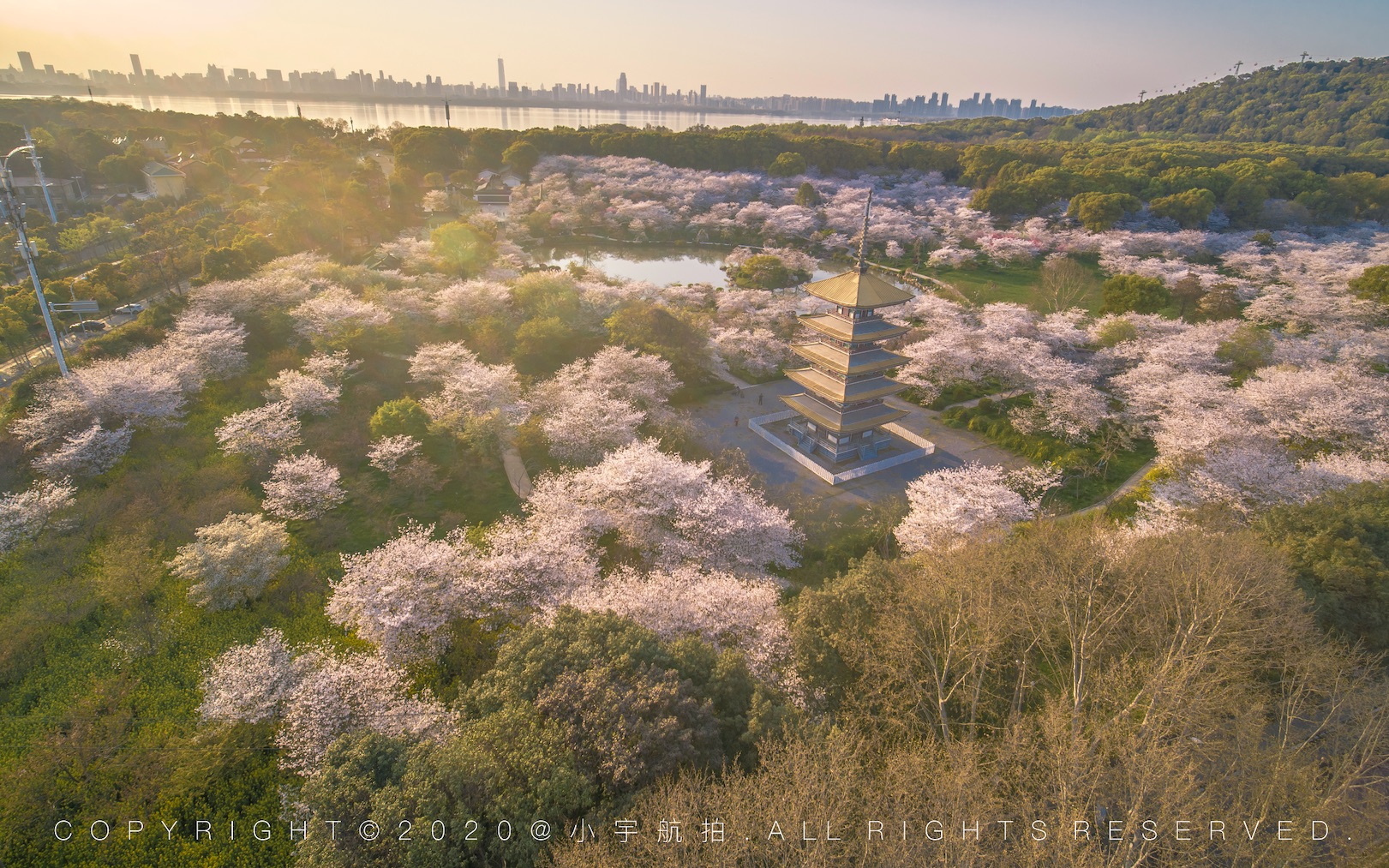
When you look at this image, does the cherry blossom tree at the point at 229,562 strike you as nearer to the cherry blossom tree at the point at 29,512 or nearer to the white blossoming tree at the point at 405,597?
the white blossoming tree at the point at 405,597

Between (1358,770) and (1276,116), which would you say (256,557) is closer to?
(1358,770)

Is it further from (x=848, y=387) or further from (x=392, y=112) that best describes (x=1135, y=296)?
(x=392, y=112)

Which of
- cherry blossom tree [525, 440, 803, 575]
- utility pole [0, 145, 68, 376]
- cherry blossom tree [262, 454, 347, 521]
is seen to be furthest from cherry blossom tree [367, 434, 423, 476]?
utility pole [0, 145, 68, 376]

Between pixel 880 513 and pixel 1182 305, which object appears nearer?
pixel 880 513

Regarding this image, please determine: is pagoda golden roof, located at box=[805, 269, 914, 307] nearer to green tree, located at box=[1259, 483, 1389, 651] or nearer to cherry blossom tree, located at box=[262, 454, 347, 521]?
green tree, located at box=[1259, 483, 1389, 651]

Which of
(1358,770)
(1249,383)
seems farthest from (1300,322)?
(1358,770)

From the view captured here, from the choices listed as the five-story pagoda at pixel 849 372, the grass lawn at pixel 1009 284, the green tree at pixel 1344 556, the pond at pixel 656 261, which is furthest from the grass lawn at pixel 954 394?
the pond at pixel 656 261
